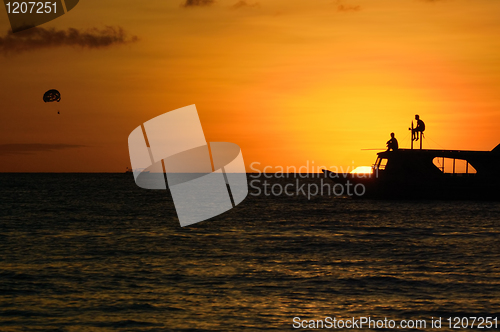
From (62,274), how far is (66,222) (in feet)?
61.1

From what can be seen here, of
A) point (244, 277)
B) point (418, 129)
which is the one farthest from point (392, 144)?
point (244, 277)

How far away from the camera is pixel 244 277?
15.8 m

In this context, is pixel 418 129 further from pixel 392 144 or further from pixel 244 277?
pixel 244 277

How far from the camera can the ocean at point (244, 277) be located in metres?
11.7

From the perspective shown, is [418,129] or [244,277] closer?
[244,277]

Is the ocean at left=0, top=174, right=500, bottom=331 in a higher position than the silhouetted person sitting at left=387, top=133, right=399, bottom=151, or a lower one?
lower

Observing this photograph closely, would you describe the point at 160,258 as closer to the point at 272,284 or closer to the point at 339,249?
the point at 272,284

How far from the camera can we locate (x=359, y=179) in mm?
44969

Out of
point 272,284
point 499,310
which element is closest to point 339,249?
point 272,284

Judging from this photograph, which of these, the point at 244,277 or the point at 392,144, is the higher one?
the point at 392,144

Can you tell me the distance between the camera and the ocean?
11688mm

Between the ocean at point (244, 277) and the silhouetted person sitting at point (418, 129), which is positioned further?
the silhouetted person sitting at point (418, 129)

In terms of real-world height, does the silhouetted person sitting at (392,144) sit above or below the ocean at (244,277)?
above

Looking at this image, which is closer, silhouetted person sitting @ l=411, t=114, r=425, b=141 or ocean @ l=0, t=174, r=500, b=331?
ocean @ l=0, t=174, r=500, b=331
